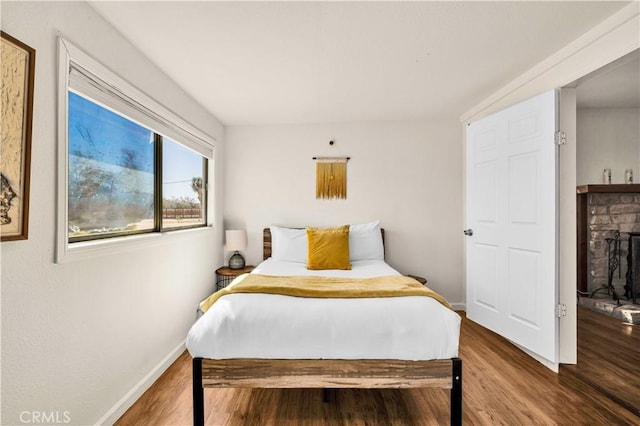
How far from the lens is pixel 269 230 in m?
3.79

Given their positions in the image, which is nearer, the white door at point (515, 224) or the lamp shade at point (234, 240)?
the white door at point (515, 224)

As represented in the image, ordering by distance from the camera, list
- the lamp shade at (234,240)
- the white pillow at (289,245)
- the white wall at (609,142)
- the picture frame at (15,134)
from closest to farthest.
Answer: the picture frame at (15,134) < the white pillow at (289,245) < the lamp shade at (234,240) < the white wall at (609,142)

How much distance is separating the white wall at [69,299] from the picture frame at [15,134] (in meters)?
0.07

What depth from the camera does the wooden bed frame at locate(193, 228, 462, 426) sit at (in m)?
1.67

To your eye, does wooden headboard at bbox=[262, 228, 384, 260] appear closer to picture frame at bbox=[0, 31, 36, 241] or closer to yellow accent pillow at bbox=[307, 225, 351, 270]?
yellow accent pillow at bbox=[307, 225, 351, 270]

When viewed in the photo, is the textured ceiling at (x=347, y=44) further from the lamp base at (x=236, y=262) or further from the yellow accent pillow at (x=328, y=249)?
the lamp base at (x=236, y=262)

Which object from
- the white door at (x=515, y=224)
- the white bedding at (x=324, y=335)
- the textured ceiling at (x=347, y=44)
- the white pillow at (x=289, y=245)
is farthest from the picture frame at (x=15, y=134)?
the white door at (x=515, y=224)

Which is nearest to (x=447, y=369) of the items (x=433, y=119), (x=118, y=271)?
(x=118, y=271)

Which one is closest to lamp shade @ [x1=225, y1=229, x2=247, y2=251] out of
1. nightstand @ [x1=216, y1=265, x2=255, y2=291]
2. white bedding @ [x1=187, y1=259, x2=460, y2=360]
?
nightstand @ [x1=216, y1=265, x2=255, y2=291]

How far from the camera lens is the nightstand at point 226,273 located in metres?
3.39

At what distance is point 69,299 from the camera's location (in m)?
1.47

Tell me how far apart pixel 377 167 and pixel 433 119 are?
0.92 m

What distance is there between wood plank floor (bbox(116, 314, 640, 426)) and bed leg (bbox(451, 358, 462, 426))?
16cm

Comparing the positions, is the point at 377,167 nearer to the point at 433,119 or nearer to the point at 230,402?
the point at 433,119
